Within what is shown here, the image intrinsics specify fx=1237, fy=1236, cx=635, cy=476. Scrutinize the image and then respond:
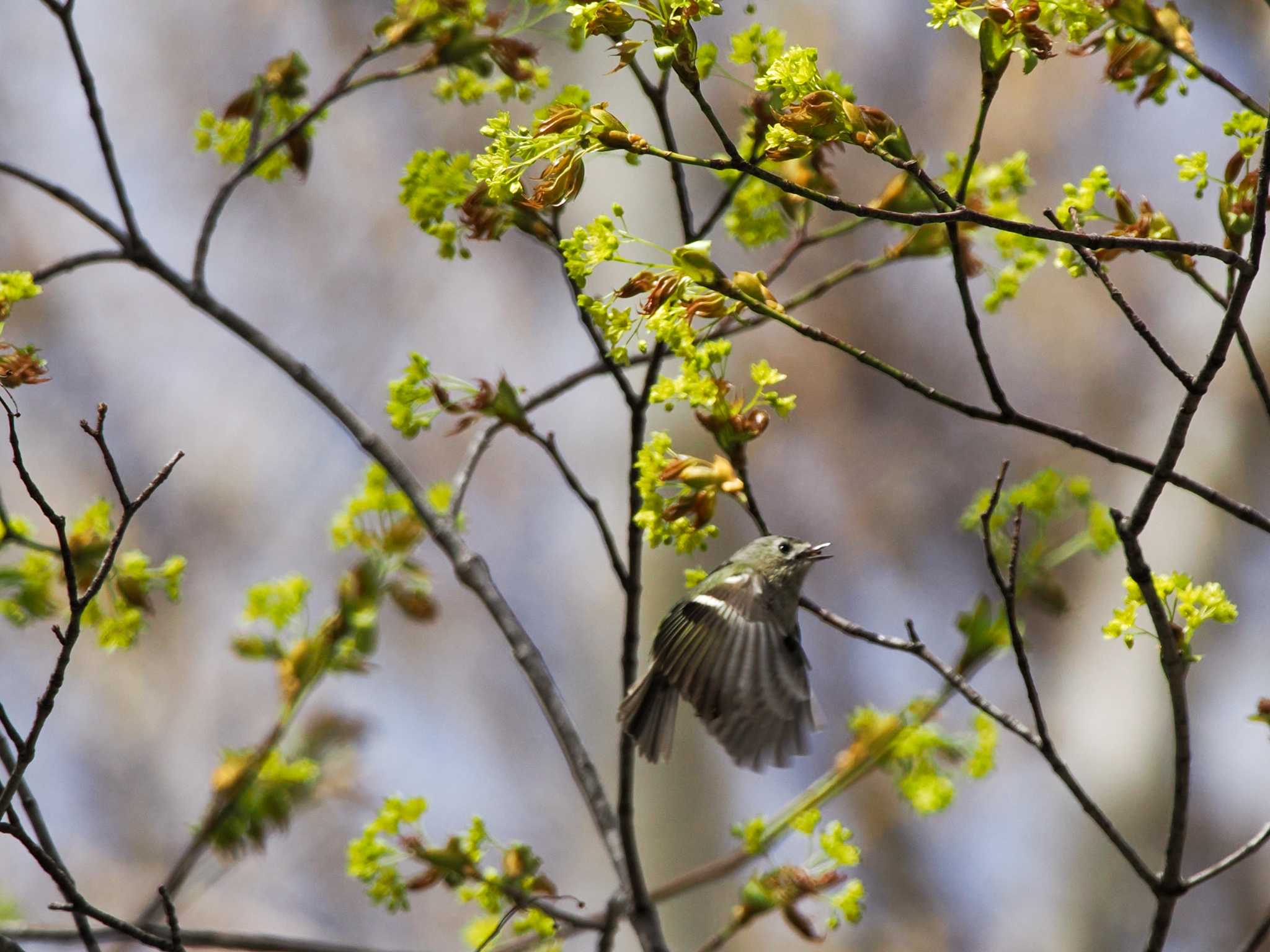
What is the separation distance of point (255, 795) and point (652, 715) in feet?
2.16

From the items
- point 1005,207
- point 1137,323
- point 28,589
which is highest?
point 28,589

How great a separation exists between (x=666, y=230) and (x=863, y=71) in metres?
2.75

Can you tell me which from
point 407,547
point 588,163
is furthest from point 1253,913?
point 407,547

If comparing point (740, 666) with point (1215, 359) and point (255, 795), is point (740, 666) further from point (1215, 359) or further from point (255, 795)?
point (255, 795)

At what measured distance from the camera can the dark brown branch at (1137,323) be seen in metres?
0.99

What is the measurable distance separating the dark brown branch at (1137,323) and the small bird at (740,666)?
521 millimetres

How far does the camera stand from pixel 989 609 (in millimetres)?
1609

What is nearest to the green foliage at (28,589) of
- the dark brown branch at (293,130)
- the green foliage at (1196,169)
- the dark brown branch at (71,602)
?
the dark brown branch at (293,130)

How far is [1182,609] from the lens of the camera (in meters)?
1.10

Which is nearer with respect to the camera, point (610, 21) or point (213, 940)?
point (610, 21)

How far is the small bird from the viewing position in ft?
4.64

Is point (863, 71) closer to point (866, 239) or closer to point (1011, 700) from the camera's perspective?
point (866, 239)

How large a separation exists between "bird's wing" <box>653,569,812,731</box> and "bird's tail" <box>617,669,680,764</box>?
0.20 ft

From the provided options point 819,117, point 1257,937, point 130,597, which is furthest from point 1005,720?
point 130,597
